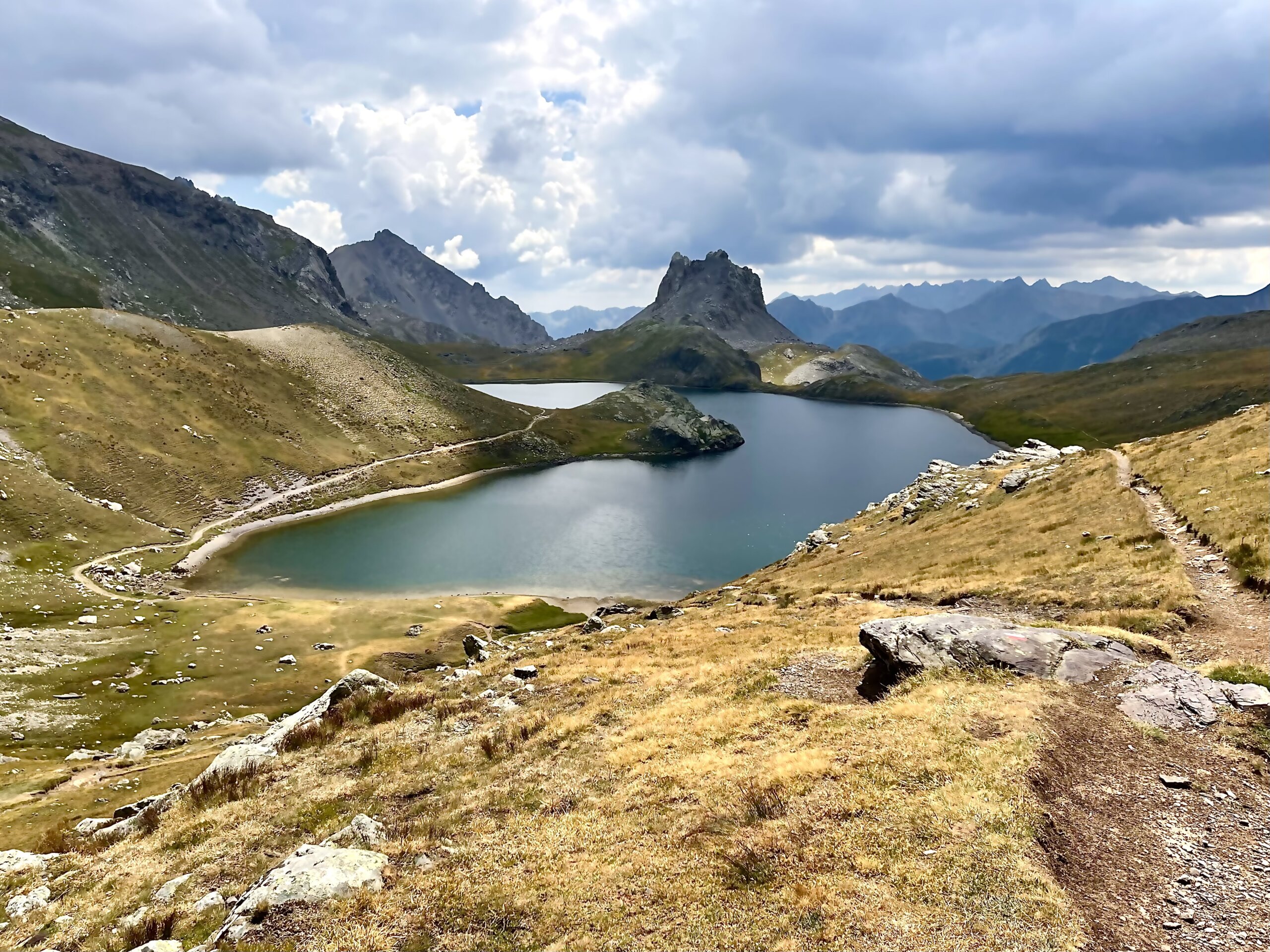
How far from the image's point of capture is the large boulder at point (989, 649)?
2280cm

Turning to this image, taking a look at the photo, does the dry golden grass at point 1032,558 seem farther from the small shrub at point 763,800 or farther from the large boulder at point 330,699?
the large boulder at point 330,699

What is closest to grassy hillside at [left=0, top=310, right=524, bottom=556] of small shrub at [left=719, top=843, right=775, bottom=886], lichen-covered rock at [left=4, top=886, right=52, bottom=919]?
lichen-covered rock at [left=4, top=886, right=52, bottom=919]

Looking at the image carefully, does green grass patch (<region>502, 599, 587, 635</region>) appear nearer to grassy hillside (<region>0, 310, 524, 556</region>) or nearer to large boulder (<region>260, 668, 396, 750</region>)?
large boulder (<region>260, 668, 396, 750</region>)

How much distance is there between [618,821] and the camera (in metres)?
17.5

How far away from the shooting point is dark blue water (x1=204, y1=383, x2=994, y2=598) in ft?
325

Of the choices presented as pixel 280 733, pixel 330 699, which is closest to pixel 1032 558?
pixel 330 699

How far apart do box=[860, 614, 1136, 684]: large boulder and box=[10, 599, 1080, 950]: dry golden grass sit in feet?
4.45

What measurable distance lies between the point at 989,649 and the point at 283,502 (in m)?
137

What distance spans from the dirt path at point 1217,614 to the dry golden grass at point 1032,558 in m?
0.85

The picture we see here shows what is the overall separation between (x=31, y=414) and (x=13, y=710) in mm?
92308

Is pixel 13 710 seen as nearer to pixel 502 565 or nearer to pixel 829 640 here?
pixel 829 640

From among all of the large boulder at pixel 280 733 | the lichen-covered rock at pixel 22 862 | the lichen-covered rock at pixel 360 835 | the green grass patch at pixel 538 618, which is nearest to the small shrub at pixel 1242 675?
the lichen-covered rock at pixel 360 835

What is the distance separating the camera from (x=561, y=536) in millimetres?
122938

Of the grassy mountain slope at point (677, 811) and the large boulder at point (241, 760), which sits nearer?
the grassy mountain slope at point (677, 811)
